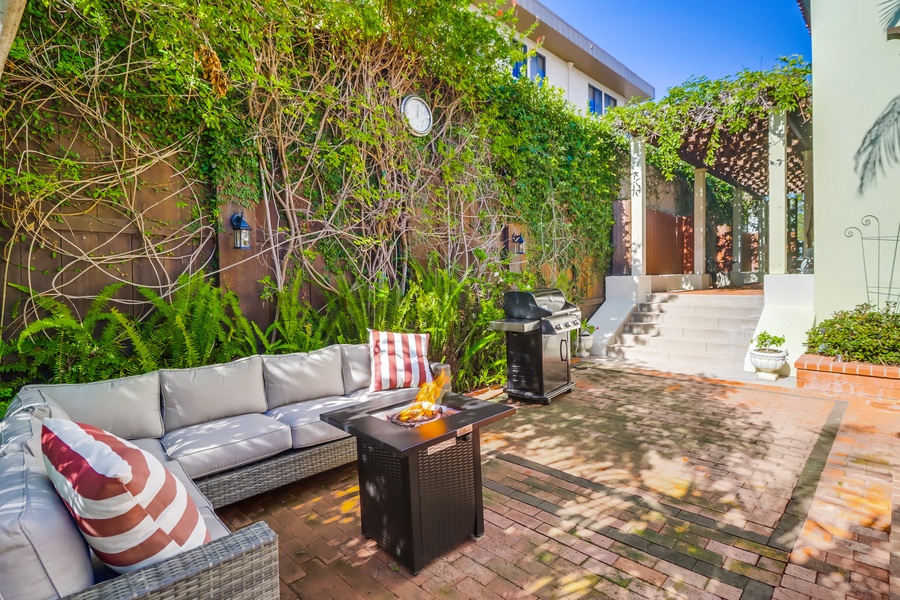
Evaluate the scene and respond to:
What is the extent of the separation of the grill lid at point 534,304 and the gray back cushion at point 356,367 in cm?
172

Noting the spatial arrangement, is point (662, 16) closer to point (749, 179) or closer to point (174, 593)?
point (749, 179)

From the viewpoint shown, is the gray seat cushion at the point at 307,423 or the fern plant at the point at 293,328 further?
the fern plant at the point at 293,328

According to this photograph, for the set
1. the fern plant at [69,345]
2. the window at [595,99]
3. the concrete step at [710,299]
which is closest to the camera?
the fern plant at [69,345]

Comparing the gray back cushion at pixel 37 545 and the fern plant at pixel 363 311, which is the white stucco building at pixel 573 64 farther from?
the gray back cushion at pixel 37 545

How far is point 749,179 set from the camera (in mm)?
11312

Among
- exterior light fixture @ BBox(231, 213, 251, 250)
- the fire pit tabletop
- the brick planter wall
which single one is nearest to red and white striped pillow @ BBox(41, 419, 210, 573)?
the fire pit tabletop

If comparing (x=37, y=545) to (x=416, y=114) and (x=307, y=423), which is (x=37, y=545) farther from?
(x=416, y=114)

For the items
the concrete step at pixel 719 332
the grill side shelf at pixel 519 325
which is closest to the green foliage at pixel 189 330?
the grill side shelf at pixel 519 325

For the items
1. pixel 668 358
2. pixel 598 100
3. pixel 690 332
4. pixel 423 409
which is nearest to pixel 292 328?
pixel 423 409

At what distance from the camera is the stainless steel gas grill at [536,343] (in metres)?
4.84

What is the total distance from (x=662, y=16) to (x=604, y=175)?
512 centimetres

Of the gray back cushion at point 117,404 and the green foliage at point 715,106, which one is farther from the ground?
the green foliage at point 715,106

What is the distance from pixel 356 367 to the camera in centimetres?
395

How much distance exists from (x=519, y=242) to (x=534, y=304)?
2148mm
